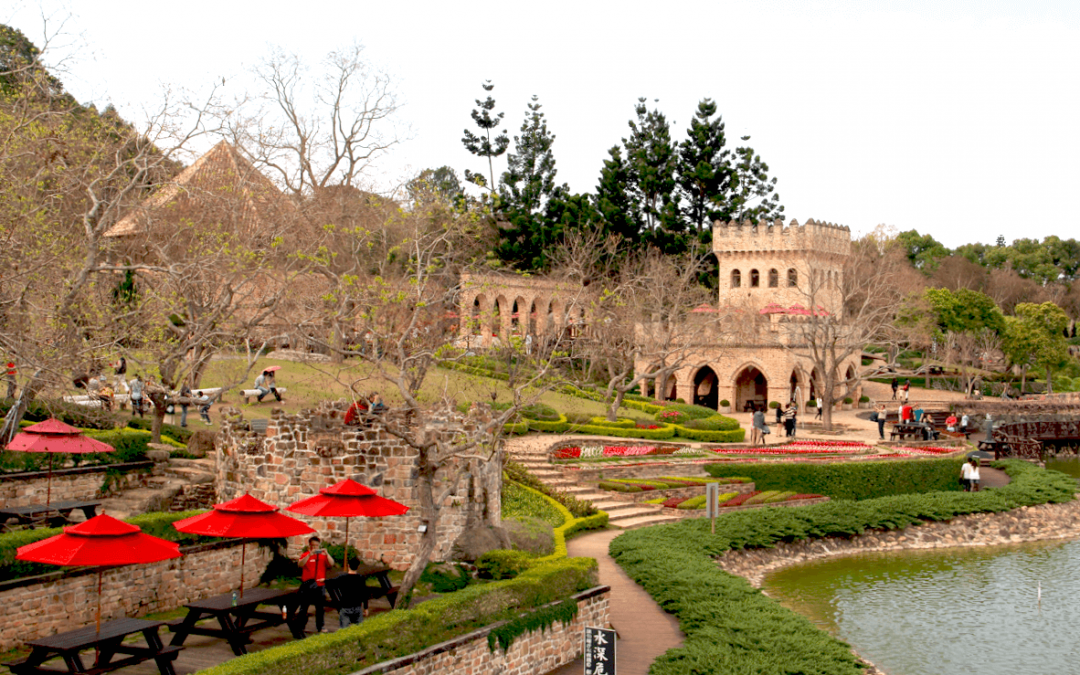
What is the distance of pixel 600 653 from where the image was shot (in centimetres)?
1150

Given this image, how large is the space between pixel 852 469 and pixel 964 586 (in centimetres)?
839

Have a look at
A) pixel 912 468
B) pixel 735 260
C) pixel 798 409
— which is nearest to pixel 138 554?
pixel 912 468

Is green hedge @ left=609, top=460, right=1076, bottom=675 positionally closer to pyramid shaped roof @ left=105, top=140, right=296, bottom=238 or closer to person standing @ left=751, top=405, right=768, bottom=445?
person standing @ left=751, top=405, right=768, bottom=445

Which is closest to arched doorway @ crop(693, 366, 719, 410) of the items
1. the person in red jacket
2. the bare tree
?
the bare tree

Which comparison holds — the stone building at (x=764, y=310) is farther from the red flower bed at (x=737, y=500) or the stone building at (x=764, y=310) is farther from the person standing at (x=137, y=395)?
the person standing at (x=137, y=395)

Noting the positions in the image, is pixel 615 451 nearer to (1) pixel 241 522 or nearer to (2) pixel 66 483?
(2) pixel 66 483

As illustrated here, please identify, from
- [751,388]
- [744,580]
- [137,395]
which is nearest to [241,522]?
[744,580]

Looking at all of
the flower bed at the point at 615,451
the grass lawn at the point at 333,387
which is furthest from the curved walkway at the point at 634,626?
the flower bed at the point at 615,451

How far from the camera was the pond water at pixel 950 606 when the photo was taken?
55.4 feet

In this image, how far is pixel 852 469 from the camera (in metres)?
30.4

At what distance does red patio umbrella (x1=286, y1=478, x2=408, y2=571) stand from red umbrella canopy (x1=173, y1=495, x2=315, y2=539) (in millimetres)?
468

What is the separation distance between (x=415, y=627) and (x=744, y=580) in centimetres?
820

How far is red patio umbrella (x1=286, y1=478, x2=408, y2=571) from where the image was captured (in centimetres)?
1359

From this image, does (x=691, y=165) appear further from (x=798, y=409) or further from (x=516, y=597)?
(x=516, y=597)
